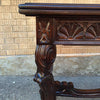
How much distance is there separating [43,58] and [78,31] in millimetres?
277

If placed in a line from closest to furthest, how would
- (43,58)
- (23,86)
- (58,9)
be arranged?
(58,9)
(43,58)
(23,86)

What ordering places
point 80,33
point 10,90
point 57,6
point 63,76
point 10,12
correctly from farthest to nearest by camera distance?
1. point 63,76
2. point 10,12
3. point 10,90
4. point 80,33
5. point 57,6

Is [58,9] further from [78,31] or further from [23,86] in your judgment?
[23,86]

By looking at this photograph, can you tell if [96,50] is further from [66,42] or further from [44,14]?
[44,14]

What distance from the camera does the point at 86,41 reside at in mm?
797

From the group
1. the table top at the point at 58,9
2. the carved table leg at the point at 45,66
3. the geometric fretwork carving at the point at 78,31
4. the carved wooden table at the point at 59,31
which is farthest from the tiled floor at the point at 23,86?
the table top at the point at 58,9

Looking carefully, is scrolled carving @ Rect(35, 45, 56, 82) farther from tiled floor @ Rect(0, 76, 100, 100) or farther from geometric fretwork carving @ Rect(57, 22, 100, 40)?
tiled floor @ Rect(0, 76, 100, 100)

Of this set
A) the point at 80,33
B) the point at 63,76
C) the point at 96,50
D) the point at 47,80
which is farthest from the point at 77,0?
the point at 47,80

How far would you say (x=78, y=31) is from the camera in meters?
0.80

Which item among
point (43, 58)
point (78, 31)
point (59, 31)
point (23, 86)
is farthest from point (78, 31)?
point (23, 86)

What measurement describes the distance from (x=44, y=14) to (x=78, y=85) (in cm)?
143

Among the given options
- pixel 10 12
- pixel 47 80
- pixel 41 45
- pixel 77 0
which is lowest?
pixel 47 80

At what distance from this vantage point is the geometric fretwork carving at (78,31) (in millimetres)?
789

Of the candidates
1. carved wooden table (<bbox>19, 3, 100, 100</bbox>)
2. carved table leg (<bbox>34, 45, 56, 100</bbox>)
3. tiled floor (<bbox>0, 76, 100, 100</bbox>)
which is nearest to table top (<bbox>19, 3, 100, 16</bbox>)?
carved wooden table (<bbox>19, 3, 100, 100</bbox>)
